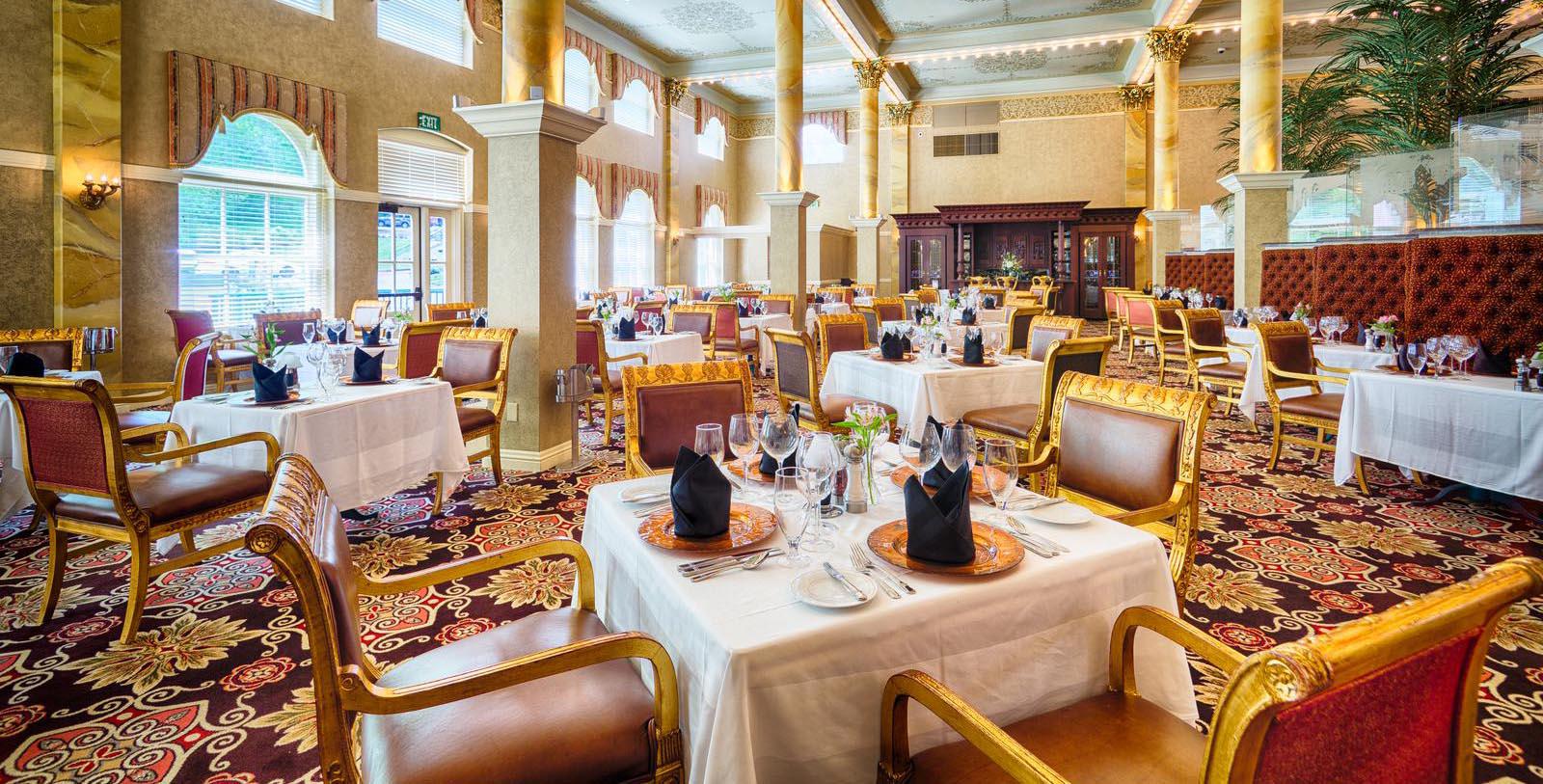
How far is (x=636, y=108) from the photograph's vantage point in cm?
1517

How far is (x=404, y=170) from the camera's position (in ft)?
32.7

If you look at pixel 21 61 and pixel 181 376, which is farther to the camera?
pixel 21 61

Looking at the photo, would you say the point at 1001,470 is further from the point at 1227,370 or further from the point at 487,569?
the point at 1227,370

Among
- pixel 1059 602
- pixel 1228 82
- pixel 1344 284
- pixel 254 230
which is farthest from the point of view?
pixel 1228 82

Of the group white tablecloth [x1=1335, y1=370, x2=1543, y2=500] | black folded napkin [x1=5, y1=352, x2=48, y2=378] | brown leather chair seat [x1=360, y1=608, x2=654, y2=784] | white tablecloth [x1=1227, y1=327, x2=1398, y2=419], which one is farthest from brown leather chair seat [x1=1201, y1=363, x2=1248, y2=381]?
black folded napkin [x1=5, y1=352, x2=48, y2=378]

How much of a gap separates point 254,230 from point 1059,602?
9549mm

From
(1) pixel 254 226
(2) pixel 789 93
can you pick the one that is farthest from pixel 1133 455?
(1) pixel 254 226

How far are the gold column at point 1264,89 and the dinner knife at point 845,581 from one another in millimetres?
8137

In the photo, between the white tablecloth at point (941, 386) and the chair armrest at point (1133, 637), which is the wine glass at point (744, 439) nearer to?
the chair armrest at point (1133, 637)

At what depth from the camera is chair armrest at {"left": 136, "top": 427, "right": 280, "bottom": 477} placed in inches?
112

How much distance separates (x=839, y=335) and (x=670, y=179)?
38.3 ft

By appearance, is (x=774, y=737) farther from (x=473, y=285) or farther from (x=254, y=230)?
(x=473, y=285)

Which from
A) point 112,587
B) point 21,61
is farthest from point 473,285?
point 112,587

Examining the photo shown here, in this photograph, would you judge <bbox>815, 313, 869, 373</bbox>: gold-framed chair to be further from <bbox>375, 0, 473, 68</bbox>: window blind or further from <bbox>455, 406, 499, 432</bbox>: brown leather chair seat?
<bbox>375, 0, 473, 68</bbox>: window blind
